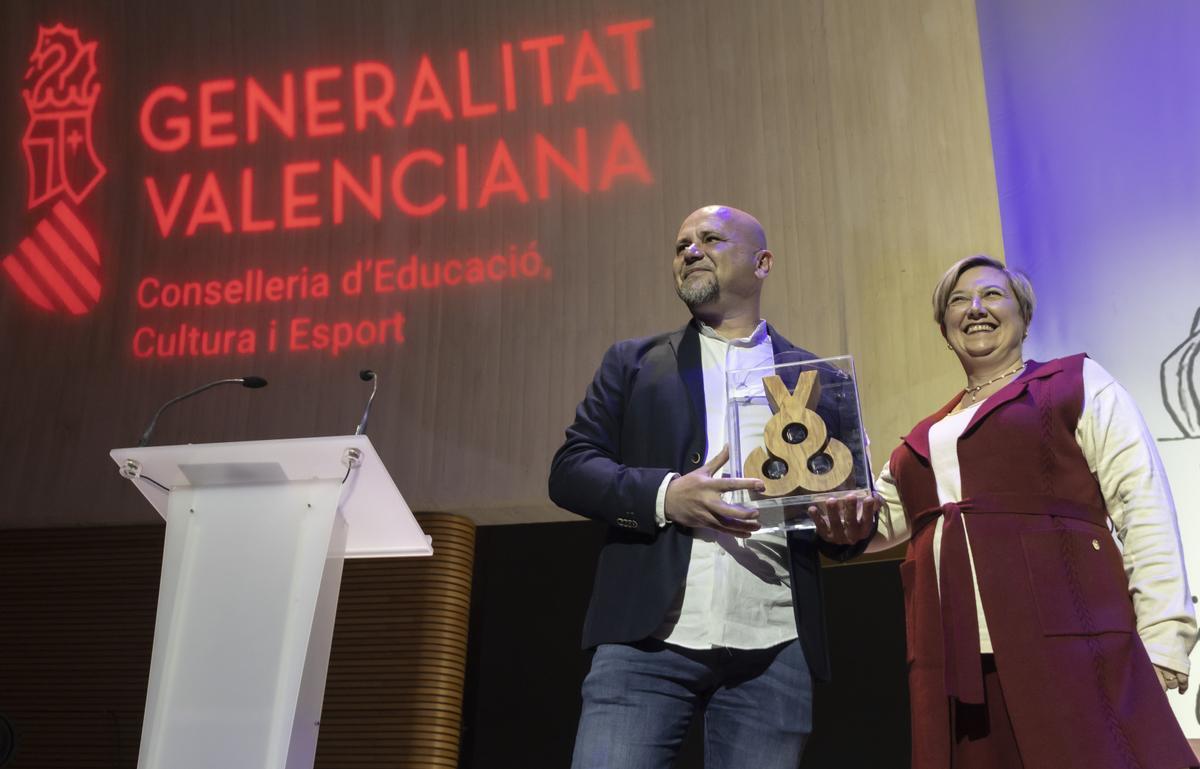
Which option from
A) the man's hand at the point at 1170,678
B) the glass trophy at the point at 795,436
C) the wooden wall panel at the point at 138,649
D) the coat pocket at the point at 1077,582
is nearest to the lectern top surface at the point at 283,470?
the glass trophy at the point at 795,436

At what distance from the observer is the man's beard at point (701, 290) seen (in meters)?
2.31

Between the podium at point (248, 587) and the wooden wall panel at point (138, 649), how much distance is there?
6.99 ft

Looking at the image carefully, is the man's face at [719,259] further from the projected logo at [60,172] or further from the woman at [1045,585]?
the projected logo at [60,172]

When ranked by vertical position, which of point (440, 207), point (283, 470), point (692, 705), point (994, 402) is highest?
point (440, 207)

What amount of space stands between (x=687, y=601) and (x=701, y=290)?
2.18 feet

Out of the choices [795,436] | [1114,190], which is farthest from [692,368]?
[1114,190]

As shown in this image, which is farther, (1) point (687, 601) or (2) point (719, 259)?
(2) point (719, 259)

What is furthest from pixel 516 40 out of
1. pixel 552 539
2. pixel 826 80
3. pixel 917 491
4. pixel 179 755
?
pixel 179 755

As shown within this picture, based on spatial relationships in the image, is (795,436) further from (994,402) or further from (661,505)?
(994,402)

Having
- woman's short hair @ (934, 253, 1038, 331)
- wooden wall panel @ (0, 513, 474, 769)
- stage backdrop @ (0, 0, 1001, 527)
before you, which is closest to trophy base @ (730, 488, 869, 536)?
woman's short hair @ (934, 253, 1038, 331)

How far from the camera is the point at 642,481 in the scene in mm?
1997

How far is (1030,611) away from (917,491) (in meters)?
0.35

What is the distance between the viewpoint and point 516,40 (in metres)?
4.81

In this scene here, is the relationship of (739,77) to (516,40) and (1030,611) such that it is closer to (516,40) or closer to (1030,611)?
(516,40)
